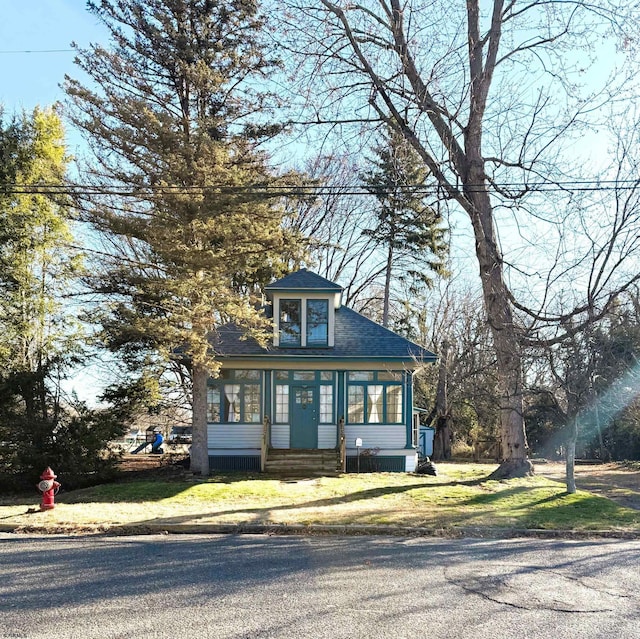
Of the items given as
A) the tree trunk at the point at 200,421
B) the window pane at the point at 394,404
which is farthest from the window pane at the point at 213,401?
the window pane at the point at 394,404

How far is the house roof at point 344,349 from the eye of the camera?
62.5 feet

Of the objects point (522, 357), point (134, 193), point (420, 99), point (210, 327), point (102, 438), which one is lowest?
point (102, 438)

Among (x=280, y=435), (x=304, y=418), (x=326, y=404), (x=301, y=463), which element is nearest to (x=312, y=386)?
(x=326, y=404)

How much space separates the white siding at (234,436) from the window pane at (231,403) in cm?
26

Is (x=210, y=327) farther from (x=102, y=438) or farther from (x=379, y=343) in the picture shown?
(x=379, y=343)

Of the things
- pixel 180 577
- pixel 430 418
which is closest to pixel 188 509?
pixel 180 577

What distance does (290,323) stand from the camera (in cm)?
2005

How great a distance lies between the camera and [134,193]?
48.7 ft

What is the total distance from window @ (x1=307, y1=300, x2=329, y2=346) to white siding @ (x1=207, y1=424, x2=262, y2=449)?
336cm

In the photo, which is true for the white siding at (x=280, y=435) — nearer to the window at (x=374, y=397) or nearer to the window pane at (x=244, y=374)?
the window pane at (x=244, y=374)

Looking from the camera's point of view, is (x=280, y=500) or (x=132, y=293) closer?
(x=280, y=500)

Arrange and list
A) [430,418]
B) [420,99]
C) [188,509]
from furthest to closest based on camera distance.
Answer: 1. [430,418]
2. [420,99]
3. [188,509]

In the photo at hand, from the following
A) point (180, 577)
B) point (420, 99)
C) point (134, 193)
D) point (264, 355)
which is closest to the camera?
point (180, 577)

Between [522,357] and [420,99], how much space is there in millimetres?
5988
